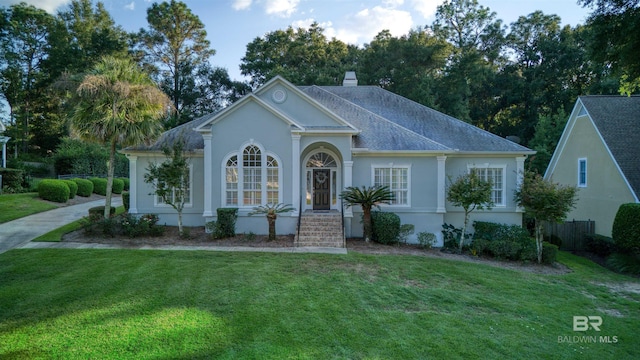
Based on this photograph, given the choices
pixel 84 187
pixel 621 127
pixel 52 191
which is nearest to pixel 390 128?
pixel 621 127

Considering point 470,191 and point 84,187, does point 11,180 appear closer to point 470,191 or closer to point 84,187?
point 84,187

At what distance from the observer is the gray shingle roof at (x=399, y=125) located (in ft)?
47.8

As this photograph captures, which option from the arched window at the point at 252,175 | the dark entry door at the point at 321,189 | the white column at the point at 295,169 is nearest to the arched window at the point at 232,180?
the arched window at the point at 252,175

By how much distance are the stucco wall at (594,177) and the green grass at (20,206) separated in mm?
26237

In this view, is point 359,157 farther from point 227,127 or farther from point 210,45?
point 210,45

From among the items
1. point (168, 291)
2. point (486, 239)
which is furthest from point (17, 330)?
point (486, 239)

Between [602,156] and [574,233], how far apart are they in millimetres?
3879

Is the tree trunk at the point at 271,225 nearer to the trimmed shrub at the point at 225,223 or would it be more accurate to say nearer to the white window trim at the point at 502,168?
the trimmed shrub at the point at 225,223

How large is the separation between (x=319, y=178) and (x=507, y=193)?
28.0 ft

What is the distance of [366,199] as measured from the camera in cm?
1280

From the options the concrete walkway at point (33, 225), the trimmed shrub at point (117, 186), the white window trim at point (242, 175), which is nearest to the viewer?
the concrete walkway at point (33, 225)

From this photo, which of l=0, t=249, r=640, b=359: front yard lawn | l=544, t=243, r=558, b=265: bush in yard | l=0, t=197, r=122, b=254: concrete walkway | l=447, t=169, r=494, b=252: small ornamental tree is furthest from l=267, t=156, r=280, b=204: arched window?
l=544, t=243, r=558, b=265: bush in yard

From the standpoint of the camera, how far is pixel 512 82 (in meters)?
32.8

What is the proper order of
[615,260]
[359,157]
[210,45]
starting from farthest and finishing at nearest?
[210,45] → [359,157] → [615,260]
